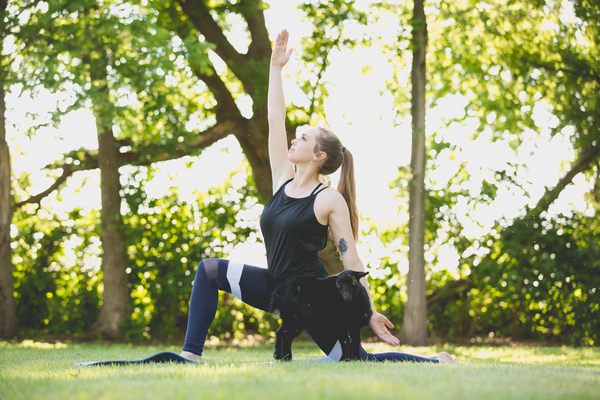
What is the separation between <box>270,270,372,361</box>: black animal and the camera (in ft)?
14.9

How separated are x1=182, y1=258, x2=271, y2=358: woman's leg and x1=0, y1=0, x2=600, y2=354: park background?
5.49 metres

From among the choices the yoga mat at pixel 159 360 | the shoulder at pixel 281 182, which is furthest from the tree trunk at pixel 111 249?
the yoga mat at pixel 159 360

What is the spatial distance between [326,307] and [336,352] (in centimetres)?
33

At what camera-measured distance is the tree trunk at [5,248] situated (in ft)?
32.0

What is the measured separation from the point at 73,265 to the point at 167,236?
140cm

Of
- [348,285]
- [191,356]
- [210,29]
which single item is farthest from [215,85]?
[348,285]

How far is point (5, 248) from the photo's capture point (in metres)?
10.1

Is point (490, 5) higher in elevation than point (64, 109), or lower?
higher

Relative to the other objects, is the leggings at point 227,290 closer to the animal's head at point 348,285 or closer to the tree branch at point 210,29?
the animal's head at point 348,285

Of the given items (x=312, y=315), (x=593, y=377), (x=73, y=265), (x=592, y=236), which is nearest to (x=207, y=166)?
(x=73, y=265)

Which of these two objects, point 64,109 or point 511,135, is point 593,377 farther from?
point 511,135

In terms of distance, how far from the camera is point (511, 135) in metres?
11.2

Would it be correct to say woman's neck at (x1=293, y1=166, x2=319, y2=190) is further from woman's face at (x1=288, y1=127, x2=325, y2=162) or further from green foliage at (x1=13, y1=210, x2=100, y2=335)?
green foliage at (x1=13, y1=210, x2=100, y2=335)

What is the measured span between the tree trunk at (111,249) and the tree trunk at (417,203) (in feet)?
12.5
